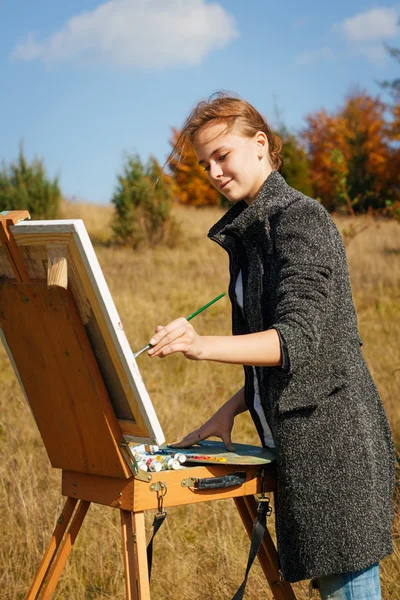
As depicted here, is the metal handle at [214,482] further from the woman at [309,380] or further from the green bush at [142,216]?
the green bush at [142,216]

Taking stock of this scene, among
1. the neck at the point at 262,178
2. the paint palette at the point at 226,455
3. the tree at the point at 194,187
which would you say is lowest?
the paint palette at the point at 226,455

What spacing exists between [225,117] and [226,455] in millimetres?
904

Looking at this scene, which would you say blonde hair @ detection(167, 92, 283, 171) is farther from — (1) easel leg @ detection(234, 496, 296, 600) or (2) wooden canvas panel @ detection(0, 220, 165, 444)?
(1) easel leg @ detection(234, 496, 296, 600)

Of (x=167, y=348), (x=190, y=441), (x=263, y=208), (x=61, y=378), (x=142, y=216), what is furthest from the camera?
(x=142, y=216)

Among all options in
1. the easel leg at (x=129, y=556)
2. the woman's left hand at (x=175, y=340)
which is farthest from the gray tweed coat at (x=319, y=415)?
the easel leg at (x=129, y=556)

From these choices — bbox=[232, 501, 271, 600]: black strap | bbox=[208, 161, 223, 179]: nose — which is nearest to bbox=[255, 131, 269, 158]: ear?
bbox=[208, 161, 223, 179]: nose

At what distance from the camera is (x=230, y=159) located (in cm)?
217

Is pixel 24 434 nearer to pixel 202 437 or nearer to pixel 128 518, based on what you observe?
pixel 202 437

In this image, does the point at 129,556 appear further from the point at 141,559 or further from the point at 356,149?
the point at 356,149

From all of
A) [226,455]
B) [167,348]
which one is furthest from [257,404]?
[167,348]

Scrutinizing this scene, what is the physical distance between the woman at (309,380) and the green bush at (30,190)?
15052 mm

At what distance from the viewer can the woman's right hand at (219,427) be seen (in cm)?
243

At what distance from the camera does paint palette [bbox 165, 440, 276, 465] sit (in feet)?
6.92

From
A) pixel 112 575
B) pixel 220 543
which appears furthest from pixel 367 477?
pixel 112 575
